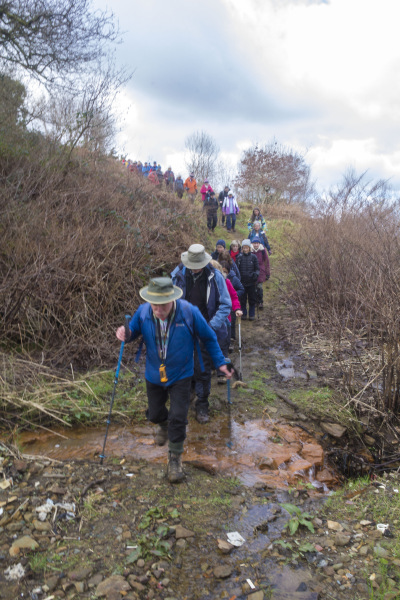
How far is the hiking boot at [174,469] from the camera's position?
3.87m

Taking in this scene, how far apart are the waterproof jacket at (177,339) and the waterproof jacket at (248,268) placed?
594 centimetres

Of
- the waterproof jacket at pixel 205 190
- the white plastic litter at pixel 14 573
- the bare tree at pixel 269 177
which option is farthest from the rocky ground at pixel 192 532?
the bare tree at pixel 269 177

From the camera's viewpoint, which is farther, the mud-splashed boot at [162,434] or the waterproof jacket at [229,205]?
the waterproof jacket at [229,205]

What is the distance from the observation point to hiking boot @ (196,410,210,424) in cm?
535

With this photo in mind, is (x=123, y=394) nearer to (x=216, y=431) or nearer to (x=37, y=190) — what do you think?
(x=216, y=431)

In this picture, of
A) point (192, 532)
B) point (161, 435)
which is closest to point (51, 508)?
point (192, 532)

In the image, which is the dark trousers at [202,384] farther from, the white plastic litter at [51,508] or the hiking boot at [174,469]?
the white plastic litter at [51,508]

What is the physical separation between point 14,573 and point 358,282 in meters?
7.12

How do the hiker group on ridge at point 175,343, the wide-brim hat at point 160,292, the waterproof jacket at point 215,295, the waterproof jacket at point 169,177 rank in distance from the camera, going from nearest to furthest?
the wide-brim hat at point 160,292, the hiker group on ridge at point 175,343, the waterproof jacket at point 215,295, the waterproof jacket at point 169,177

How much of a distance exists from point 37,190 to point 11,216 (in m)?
1.81

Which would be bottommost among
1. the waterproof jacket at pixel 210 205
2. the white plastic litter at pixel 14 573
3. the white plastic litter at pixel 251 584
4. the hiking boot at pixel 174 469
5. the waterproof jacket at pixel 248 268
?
the white plastic litter at pixel 14 573

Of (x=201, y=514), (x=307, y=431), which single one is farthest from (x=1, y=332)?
(x=307, y=431)

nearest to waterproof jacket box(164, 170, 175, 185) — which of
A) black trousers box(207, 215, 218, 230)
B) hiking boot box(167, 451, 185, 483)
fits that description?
black trousers box(207, 215, 218, 230)

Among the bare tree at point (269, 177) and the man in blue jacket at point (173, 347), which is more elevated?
the bare tree at point (269, 177)
